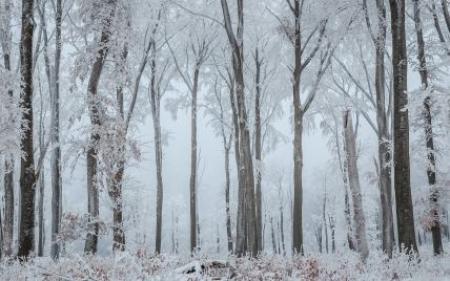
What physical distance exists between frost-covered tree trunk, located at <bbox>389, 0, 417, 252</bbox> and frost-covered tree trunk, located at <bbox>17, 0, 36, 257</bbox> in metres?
7.31

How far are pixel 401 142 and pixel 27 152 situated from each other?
301 inches

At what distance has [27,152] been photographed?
948cm

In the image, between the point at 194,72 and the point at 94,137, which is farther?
the point at 194,72

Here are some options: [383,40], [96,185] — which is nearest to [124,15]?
[96,185]

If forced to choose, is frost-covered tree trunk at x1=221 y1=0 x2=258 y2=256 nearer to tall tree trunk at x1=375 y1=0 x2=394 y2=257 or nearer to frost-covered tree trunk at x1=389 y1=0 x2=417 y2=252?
tall tree trunk at x1=375 y1=0 x2=394 y2=257

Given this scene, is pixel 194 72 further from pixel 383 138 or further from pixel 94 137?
pixel 94 137

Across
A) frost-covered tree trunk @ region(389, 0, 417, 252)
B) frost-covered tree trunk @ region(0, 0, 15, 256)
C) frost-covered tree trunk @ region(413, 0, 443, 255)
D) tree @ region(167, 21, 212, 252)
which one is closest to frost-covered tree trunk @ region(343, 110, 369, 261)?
frost-covered tree trunk @ region(389, 0, 417, 252)

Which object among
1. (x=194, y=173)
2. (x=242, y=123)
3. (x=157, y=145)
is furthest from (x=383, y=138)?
(x=157, y=145)

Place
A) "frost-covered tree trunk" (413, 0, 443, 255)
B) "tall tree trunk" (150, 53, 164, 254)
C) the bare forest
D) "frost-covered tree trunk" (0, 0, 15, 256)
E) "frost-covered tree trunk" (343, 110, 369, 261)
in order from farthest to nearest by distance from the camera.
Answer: "tall tree trunk" (150, 53, 164, 254)
"frost-covered tree trunk" (413, 0, 443, 255)
"frost-covered tree trunk" (0, 0, 15, 256)
"frost-covered tree trunk" (343, 110, 369, 261)
the bare forest

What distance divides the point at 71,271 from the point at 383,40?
1064cm

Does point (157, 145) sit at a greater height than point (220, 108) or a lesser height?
lesser

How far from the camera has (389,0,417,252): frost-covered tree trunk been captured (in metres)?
7.99

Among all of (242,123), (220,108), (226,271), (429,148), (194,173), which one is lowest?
(226,271)

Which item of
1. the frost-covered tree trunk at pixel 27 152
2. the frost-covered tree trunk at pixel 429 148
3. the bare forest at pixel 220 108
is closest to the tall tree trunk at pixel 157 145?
the bare forest at pixel 220 108
